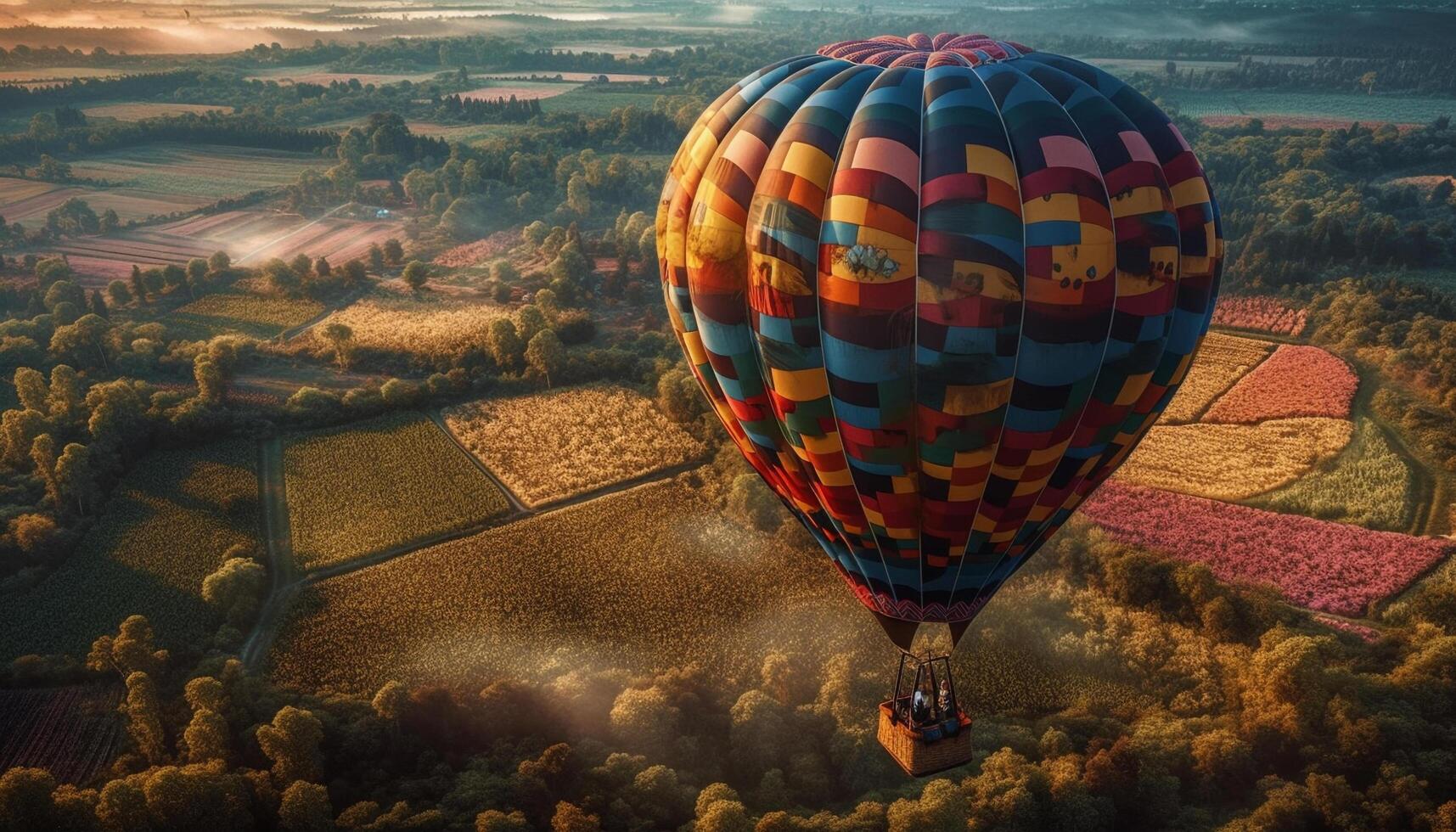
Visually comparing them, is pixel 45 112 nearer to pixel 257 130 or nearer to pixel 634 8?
pixel 257 130

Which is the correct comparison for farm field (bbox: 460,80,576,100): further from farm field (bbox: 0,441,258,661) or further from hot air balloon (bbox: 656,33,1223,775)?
hot air balloon (bbox: 656,33,1223,775)

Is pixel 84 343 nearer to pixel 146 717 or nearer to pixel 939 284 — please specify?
pixel 146 717

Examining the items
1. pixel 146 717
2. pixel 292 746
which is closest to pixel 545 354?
pixel 146 717

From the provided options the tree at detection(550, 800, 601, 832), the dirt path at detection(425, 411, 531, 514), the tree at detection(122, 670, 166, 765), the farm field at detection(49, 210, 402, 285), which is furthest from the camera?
the farm field at detection(49, 210, 402, 285)

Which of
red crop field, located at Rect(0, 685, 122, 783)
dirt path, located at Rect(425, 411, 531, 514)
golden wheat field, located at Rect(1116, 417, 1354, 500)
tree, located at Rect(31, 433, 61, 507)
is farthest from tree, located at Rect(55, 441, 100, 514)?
golden wheat field, located at Rect(1116, 417, 1354, 500)

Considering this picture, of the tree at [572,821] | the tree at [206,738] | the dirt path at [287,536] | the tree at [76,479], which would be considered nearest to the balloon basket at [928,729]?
the tree at [572,821]

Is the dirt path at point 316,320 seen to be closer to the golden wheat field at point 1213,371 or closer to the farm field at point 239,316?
the farm field at point 239,316

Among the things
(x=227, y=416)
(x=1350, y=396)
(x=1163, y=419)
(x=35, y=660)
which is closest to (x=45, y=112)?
(x=227, y=416)

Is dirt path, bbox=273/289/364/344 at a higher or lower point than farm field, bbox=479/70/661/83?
lower
